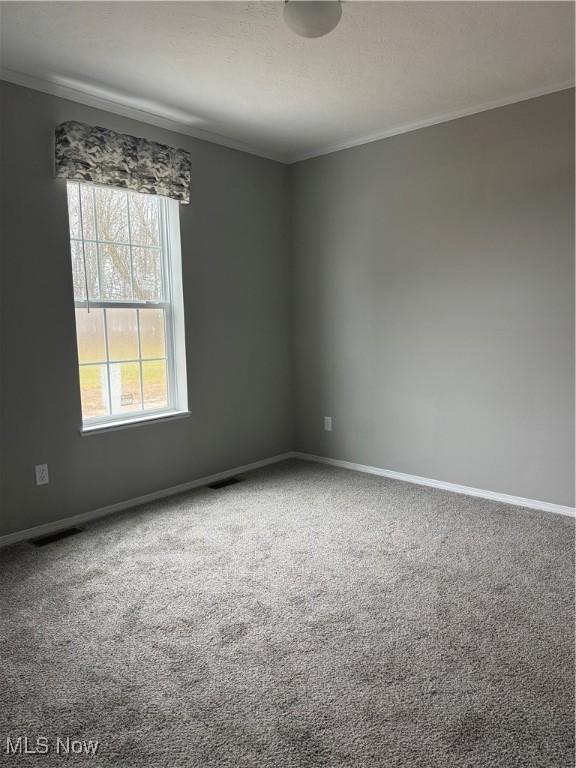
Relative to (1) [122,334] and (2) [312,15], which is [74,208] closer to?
(1) [122,334]

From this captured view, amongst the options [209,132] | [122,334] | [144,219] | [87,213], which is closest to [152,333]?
[122,334]

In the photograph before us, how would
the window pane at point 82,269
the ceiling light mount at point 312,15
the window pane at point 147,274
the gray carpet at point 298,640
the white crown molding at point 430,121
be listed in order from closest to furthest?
the gray carpet at point 298,640
the ceiling light mount at point 312,15
the white crown molding at point 430,121
the window pane at point 82,269
the window pane at point 147,274

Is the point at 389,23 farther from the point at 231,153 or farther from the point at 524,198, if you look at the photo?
the point at 231,153

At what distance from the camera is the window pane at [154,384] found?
3801 millimetres

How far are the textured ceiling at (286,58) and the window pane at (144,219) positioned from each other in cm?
55

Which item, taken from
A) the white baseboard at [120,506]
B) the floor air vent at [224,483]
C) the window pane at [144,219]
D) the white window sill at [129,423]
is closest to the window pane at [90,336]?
the white window sill at [129,423]

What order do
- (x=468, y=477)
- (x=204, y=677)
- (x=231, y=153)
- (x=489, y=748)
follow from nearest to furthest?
1. (x=489, y=748)
2. (x=204, y=677)
3. (x=468, y=477)
4. (x=231, y=153)

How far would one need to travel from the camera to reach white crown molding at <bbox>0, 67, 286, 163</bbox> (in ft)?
9.66

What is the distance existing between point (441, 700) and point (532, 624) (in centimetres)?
64

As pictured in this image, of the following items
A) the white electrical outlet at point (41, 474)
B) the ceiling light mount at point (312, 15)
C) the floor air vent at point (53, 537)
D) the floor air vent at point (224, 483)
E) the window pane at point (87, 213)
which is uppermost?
the ceiling light mount at point (312, 15)

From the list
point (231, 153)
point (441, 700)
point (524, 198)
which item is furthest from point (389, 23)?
point (441, 700)

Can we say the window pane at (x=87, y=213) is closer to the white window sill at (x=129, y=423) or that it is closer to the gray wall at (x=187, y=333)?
the gray wall at (x=187, y=333)

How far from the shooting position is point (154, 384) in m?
3.86

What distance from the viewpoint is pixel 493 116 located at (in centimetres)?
342
